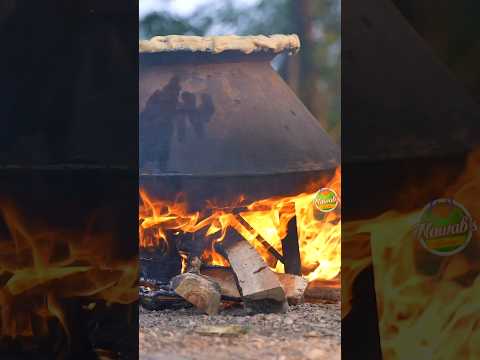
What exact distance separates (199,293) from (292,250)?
0.94 m

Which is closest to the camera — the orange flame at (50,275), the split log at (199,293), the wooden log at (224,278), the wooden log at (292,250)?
the orange flame at (50,275)

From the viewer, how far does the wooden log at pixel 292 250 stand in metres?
5.80

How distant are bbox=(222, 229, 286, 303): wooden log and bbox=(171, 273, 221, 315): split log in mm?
216

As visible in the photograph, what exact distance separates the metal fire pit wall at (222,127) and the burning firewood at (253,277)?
1.26ft

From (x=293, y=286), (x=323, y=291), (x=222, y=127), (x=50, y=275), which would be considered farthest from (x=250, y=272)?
(x=50, y=275)

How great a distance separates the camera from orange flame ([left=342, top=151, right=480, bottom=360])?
9.19 ft

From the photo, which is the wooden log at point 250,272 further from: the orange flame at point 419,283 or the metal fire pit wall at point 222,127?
the orange flame at point 419,283

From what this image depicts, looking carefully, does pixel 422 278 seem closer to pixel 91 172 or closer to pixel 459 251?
pixel 459 251

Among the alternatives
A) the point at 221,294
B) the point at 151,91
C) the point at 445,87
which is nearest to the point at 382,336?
the point at 445,87

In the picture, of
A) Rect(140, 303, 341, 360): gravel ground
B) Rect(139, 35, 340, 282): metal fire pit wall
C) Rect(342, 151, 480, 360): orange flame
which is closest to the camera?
Rect(342, 151, 480, 360): orange flame

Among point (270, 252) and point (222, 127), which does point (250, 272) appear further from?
point (222, 127)

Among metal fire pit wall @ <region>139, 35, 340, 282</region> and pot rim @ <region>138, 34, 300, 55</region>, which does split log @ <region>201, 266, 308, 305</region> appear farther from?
pot rim @ <region>138, 34, 300, 55</region>

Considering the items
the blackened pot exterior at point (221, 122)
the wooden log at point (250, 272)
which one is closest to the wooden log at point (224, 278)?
the wooden log at point (250, 272)

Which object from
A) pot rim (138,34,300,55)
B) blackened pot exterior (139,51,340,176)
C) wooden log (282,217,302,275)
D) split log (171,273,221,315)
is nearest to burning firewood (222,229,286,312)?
split log (171,273,221,315)
